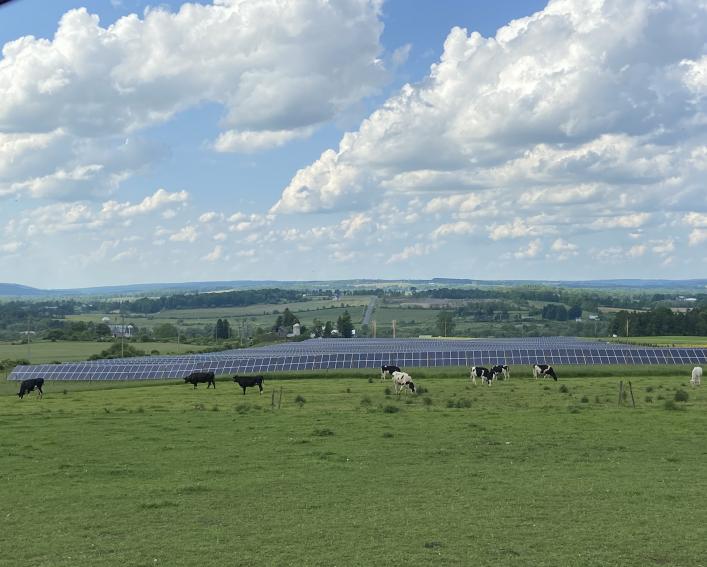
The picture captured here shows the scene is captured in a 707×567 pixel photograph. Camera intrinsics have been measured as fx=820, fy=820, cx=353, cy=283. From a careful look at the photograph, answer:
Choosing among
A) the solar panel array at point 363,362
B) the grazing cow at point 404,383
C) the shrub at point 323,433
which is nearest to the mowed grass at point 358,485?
the shrub at point 323,433

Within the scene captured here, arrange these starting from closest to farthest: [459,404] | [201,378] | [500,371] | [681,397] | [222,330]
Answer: [459,404], [681,397], [201,378], [500,371], [222,330]

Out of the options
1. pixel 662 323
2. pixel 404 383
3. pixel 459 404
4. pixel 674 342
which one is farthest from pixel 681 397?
pixel 662 323

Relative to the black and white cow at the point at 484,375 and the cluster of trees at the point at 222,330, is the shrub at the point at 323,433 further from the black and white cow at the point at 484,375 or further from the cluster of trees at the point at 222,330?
the cluster of trees at the point at 222,330

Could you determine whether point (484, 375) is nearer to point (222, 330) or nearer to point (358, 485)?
point (358, 485)

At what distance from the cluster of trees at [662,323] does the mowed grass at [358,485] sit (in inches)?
5024

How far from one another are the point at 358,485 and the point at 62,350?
120m

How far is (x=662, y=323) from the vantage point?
158500 mm

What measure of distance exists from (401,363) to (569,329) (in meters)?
128

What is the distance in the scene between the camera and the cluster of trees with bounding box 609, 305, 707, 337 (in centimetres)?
15500

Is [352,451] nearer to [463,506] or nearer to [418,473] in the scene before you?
[418,473]

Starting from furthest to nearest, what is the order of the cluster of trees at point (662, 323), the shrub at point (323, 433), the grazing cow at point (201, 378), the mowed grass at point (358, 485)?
the cluster of trees at point (662, 323) → the grazing cow at point (201, 378) → the shrub at point (323, 433) → the mowed grass at point (358, 485)

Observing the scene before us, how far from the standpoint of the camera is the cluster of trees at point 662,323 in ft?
509

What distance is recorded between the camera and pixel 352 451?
24.3 m

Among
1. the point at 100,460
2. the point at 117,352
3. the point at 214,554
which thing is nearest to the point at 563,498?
the point at 214,554
